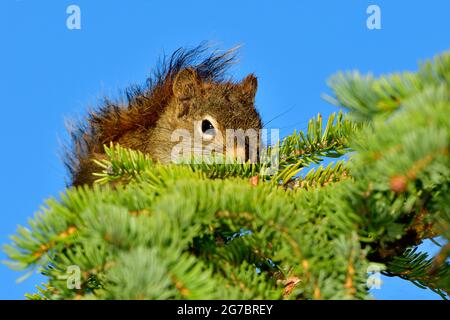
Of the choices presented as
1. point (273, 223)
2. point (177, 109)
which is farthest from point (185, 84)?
point (273, 223)

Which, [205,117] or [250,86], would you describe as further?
[250,86]

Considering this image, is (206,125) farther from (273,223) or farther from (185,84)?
(273,223)

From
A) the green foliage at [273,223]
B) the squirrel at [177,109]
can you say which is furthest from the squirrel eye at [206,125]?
the green foliage at [273,223]

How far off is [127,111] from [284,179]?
6.06ft

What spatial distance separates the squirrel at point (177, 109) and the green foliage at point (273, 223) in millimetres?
1836

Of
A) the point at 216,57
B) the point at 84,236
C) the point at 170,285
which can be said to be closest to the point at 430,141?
the point at 170,285

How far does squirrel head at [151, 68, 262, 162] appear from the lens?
338 centimetres

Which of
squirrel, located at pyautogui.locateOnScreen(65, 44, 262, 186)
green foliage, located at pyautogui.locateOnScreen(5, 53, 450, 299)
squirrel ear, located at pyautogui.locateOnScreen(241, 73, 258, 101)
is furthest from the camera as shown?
squirrel ear, located at pyautogui.locateOnScreen(241, 73, 258, 101)

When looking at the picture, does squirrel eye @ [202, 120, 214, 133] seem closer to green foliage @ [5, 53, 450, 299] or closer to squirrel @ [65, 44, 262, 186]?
squirrel @ [65, 44, 262, 186]

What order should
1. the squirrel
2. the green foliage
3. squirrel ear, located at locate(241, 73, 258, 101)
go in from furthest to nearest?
1. squirrel ear, located at locate(241, 73, 258, 101)
2. the squirrel
3. the green foliage

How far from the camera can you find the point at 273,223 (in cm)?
100

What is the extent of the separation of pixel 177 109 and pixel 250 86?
0.44 metres

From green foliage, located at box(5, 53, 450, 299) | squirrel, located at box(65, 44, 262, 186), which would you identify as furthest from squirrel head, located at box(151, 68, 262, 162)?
green foliage, located at box(5, 53, 450, 299)
